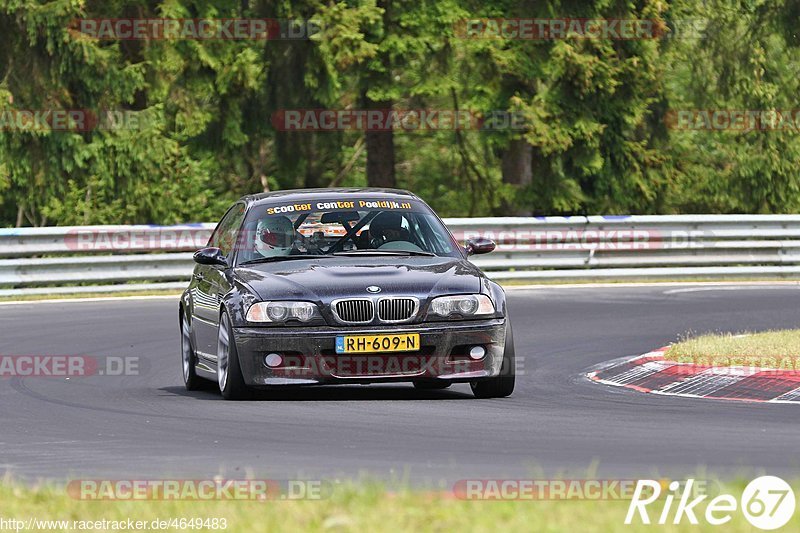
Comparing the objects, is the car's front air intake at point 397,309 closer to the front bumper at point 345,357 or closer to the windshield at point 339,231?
the front bumper at point 345,357

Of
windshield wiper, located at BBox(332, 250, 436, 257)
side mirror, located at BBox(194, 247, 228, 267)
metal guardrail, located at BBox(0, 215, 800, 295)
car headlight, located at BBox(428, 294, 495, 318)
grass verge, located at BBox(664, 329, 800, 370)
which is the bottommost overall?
metal guardrail, located at BBox(0, 215, 800, 295)

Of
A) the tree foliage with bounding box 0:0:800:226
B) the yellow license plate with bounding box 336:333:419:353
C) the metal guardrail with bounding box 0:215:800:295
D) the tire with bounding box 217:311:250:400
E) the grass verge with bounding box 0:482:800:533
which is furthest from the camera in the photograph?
the tree foliage with bounding box 0:0:800:226

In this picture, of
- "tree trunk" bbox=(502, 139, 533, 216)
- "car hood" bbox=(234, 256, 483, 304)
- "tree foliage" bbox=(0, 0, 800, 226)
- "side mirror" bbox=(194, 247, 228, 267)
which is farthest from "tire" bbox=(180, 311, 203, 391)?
"tree trunk" bbox=(502, 139, 533, 216)

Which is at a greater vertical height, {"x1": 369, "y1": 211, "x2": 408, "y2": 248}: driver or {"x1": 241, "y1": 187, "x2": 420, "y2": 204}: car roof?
{"x1": 241, "y1": 187, "x2": 420, "y2": 204}: car roof

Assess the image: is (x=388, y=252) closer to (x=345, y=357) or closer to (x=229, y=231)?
(x=345, y=357)

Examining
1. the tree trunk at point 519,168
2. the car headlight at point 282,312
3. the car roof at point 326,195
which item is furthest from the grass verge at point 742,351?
the tree trunk at point 519,168

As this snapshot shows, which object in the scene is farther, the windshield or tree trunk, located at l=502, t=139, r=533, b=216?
tree trunk, located at l=502, t=139, r=533, b=216

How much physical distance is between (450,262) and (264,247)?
1417 millimetres

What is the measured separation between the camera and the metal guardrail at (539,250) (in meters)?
23.5

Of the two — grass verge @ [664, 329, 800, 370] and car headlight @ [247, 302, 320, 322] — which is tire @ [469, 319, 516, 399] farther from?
grass verge @ [664, 329, 800, 370]

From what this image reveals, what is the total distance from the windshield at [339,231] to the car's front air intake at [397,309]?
3.62 ft

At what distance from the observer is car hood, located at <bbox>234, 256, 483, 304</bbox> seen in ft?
37.2

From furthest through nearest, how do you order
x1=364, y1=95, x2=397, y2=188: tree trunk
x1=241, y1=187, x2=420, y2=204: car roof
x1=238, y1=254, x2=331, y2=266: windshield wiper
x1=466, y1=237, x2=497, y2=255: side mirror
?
x1=364, y1=95, x2=397, y2=188: tree trunk, x1=241, y1=187, x2=420, y2=204: car roof, x1=466, y1=237, x2=497, y2=255: side mirror, x1=238, y1=254, x2=331, y2=266: windshield wiper

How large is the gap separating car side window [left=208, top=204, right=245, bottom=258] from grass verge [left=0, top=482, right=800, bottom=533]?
5790 millimetres
